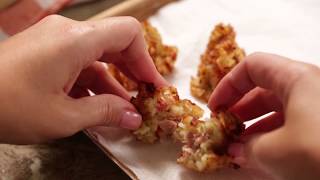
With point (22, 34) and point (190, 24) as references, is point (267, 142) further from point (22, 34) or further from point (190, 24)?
point (190, 24)

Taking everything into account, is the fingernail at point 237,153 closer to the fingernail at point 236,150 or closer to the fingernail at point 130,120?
the fingernail at point 236,150

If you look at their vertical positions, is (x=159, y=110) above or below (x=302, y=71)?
below

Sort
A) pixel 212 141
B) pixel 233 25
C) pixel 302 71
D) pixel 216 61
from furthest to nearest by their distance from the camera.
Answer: pixel 233 25 < pixel 216 61 < pixel 212 141 < pixel 302 71

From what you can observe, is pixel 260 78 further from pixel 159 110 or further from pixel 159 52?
pixel 159 52

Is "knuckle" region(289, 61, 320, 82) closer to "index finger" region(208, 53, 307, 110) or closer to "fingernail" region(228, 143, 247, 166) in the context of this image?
"index finger" region(208, 53, 307, 110)

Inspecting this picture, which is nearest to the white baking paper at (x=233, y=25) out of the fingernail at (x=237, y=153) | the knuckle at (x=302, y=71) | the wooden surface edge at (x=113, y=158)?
the wooden surface edge at (x=113, y=158)

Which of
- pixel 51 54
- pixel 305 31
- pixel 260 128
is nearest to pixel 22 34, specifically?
pixel 51 54

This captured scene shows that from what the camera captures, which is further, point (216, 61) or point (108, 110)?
point (216, 61)

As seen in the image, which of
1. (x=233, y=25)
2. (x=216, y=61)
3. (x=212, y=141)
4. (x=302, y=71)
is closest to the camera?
(x=302, y=71)

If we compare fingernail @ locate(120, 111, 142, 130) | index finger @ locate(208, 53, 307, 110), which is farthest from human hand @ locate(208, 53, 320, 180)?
fingernail @ locate(120, 111, 142, 130)

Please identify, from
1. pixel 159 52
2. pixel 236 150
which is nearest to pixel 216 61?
pixel 159 52
